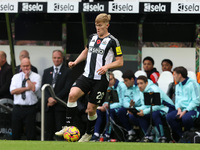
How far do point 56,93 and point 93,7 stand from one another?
1.95 metres

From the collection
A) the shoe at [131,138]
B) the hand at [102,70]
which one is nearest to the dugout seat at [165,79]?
the shoe at [131,138]

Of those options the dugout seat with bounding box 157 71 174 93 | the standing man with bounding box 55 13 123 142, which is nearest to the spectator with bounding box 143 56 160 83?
the dugout seat with bounding box 157 71 174 93

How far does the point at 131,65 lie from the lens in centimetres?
1211

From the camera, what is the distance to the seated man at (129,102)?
10.7 metres

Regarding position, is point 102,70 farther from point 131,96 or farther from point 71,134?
point 131,96

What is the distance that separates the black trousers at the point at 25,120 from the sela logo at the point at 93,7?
2.34 meters

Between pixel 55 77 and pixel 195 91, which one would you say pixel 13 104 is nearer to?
pixel 55 77

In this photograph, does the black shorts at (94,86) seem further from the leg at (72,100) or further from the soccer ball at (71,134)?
the soccer ball at (71,134)

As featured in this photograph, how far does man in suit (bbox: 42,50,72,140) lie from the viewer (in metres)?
10.8

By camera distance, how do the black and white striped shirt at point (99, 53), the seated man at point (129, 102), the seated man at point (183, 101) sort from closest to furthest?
1. the black and white striped shirt at point (99, 53)
2. the seated man at point (183, 101)
3. the seated man at point (129, 102)

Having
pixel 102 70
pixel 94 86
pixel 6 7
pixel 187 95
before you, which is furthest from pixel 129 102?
pixel 102 70

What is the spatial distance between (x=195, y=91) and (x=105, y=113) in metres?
2.02

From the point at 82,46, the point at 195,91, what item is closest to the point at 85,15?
the point at 82,46

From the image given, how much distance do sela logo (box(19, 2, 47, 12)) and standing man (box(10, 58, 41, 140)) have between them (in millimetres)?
1053
